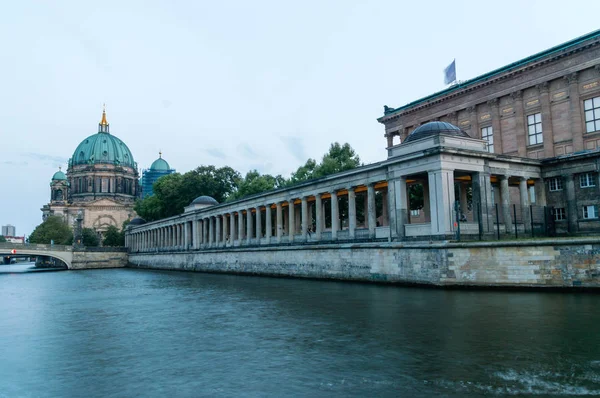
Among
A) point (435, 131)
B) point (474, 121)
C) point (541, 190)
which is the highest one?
point (474, 121)

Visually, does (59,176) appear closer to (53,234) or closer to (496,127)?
(53,234)

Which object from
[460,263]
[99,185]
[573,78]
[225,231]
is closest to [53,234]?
[99,185]

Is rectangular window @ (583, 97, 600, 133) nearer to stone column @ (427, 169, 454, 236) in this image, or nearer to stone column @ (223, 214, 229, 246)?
stone column @ (427, 169, 454, 236)

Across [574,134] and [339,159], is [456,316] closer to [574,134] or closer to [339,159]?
[574,134]

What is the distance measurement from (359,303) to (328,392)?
551 inches

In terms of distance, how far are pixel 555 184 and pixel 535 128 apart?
9.39 m

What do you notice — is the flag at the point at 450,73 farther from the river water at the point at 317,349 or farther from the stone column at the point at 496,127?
the river water at the point at 317,349

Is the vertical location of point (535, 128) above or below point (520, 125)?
below

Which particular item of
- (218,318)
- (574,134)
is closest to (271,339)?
(218,318)

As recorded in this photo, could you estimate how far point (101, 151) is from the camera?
520ft

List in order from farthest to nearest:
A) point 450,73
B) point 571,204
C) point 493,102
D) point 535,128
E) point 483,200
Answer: point 450,73 → point 493,102 → point 535,128 → point 571,204 → point 483,200

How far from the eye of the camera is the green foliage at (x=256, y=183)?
75062 millimetres

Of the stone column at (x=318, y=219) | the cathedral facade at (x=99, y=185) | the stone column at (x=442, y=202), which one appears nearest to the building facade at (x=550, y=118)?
the stone column at (x=442, y=202)

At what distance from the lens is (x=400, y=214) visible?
1340 inches
